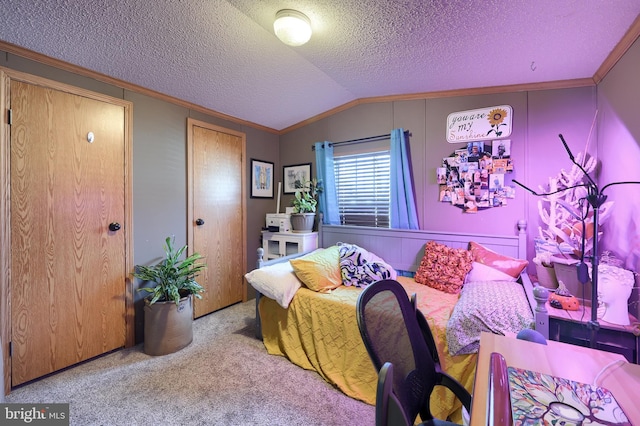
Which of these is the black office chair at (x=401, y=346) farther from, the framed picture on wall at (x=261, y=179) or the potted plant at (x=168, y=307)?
the framed picture on wall at (x=261, y=179)

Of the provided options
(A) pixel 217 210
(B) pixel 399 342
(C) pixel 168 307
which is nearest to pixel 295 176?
(A) pixel 217 210

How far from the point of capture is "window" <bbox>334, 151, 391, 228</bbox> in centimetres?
301

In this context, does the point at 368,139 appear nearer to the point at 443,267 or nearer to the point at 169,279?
the point at 443,267

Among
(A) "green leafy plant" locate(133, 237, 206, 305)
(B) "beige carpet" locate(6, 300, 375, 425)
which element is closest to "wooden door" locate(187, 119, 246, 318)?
(A) "green leafy plant" locate(133, 237, 206, 305)

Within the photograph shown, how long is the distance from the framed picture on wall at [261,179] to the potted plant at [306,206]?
57 cm

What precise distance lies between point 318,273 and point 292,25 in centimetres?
178

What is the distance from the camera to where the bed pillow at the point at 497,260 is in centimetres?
214

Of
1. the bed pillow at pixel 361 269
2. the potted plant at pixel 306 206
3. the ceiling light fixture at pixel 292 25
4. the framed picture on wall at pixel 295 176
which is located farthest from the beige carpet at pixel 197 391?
the ceiling light fixture at pixel 292 25

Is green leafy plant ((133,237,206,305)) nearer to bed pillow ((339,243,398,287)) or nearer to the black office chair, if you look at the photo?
bed pillow ((339,243,398,287))

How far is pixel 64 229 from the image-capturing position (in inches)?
79.7

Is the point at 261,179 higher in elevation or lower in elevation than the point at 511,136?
lower

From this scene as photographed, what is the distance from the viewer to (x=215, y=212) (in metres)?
3.08

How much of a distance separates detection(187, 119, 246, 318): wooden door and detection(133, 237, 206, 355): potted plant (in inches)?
19.3

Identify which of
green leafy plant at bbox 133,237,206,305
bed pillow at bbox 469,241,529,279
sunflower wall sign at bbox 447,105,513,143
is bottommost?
green leafy plant at bbox 133,237,206,305
